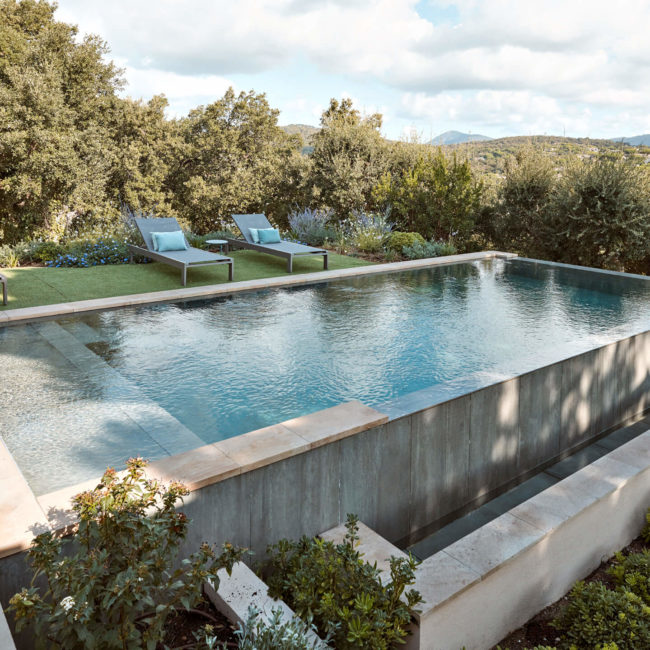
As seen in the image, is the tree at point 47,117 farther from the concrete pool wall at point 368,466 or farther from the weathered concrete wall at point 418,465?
the weathered concrete wall at point 418,465

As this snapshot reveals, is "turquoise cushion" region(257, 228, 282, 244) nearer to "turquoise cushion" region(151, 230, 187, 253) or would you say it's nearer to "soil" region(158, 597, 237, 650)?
"turquoise cushion" region(151, 230, 187, 253)

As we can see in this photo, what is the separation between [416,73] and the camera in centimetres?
2398

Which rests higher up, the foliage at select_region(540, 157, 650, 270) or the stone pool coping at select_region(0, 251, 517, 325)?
the foliage at select_region(540, 157, 650, 270)

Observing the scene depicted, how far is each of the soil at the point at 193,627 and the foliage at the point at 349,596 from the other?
0.24m

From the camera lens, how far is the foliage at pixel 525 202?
450 inches

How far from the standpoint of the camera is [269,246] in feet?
30.4

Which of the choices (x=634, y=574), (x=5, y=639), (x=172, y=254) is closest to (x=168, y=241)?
(x=172, y=254)

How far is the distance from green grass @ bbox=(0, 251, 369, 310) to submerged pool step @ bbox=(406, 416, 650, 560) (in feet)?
16.8

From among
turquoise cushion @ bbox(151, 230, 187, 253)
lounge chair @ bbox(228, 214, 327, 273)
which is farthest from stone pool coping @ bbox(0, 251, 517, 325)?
turquoise cushion @ bbox(151, 230, 187, 253)

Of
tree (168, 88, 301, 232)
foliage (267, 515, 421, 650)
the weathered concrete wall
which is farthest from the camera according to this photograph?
tree (168, 88, 301, 232)

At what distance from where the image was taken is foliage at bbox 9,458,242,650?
66.7 inches

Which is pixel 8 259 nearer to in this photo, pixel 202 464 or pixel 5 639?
pixel 202 464

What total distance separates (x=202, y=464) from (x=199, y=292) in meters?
4.58

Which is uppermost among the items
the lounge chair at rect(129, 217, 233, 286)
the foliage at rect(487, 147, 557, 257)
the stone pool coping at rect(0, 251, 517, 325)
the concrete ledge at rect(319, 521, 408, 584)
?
the foliage at rect(487, 147, 557, 257)
